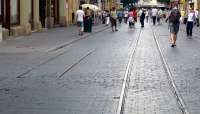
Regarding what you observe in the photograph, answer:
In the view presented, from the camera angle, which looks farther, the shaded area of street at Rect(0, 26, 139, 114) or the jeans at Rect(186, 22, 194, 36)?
the jeans at Rect(186, 22, 194, 36)

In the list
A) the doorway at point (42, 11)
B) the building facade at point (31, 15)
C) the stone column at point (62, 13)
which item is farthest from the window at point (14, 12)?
the stone column at point (62, 13)

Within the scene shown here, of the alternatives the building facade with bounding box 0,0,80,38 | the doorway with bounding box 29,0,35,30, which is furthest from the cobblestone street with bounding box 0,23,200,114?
the doorway with bounding box 29,0,35,30

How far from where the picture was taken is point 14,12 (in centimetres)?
3562

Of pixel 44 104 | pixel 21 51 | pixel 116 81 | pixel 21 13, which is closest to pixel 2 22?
pixel 21 13

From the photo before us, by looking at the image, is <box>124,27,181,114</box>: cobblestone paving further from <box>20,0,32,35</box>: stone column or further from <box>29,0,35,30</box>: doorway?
<box>29,0,35,30</box>: doorway

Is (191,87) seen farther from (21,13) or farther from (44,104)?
(21,13)

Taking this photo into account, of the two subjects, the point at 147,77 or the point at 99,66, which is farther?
the point at 99,66

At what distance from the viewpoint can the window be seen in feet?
114

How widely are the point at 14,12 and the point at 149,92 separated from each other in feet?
79.0

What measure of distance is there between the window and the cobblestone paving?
1683 centimetres

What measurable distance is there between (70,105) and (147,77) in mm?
4671

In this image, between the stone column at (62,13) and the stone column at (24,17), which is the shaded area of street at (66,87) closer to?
the stone column at (24,17)

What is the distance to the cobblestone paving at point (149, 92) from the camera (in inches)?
412

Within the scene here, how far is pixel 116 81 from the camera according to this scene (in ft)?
47.1
